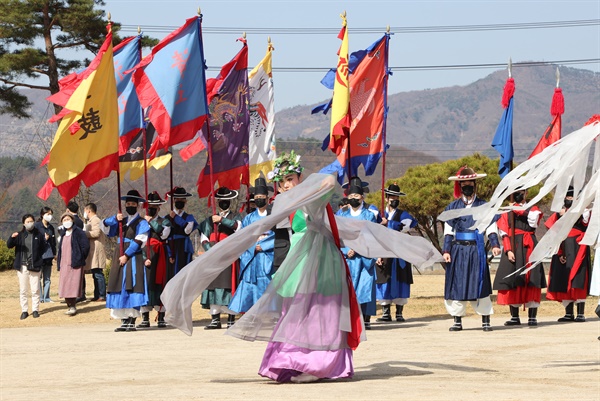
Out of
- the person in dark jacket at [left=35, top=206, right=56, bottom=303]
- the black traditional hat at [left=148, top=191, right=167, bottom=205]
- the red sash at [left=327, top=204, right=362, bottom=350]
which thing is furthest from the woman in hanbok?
the person in dark jacket at [left=35, top=206, right=56, bottom=303]

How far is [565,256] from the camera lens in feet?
53.7

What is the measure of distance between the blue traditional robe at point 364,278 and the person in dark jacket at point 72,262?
5702mm

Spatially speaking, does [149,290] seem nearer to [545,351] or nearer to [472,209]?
[545,351]

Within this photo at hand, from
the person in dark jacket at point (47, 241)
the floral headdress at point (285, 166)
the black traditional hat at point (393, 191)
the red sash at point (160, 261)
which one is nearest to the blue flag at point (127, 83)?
the red sash at point (160, 261)

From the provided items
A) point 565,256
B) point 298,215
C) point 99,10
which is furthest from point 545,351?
point 99,10

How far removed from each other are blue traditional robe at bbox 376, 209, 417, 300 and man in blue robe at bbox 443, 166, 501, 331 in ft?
7.39

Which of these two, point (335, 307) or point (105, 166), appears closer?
point (335, 307)

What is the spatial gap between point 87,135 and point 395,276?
499cm

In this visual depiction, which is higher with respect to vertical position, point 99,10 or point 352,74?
point 99,10

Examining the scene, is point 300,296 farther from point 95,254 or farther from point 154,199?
point 95,254

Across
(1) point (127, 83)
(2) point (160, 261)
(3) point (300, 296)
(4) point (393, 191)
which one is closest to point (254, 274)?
(2) point (160, 261)

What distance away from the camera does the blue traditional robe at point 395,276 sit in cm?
1677

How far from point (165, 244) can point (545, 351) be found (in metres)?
6.35

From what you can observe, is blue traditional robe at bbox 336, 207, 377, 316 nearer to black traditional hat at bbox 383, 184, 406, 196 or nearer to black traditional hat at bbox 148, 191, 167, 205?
black traditional hat at bbox 383, 184, 406, 196
